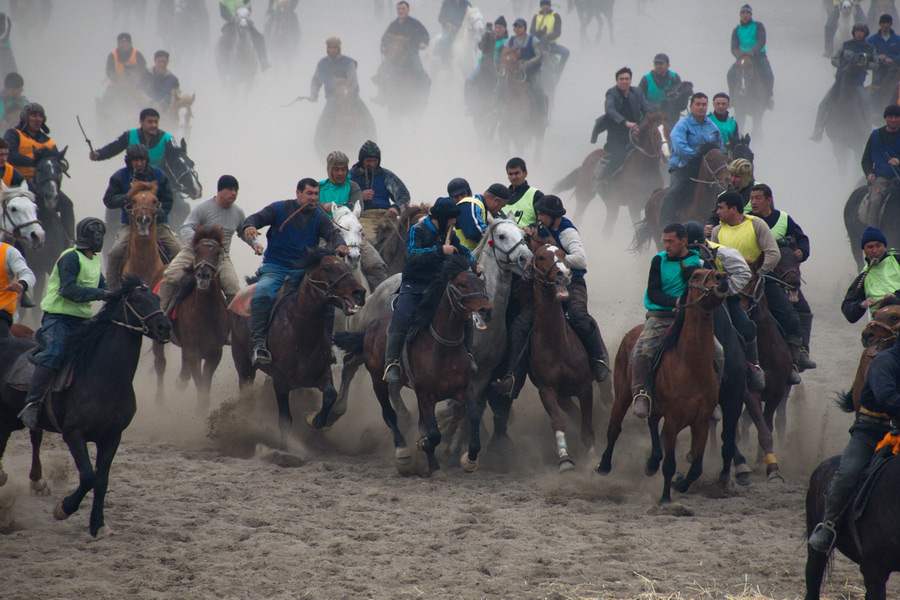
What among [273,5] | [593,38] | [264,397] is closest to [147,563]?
[264,397]

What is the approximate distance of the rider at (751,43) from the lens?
24031 mm

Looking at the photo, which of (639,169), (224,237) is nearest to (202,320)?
(224,237)

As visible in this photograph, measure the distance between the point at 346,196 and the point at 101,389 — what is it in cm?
488

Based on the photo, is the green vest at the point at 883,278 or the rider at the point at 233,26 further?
the rider at the point at 233,26

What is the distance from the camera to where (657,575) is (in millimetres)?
6457

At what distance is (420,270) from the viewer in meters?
8.96

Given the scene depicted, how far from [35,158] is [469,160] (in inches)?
625

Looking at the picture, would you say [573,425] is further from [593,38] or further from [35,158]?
[593,38]

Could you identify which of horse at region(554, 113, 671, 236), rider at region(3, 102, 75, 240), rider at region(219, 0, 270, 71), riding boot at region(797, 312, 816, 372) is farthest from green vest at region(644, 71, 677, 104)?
rider at region(219, 0, 270, 71)

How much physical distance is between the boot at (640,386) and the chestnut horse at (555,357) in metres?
0.93

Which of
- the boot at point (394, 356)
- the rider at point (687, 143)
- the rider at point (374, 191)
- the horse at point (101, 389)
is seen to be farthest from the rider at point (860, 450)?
the rider at point (687, 143)

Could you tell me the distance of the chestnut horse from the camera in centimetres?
870

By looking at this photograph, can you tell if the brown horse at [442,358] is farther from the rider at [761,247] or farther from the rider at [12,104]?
the rider at [12,104]

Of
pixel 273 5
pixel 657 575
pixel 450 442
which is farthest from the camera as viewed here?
pixel 273 5
